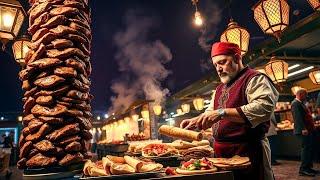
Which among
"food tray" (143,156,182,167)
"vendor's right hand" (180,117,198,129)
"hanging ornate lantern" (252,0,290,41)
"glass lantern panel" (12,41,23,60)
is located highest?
"hanging ornate lantern" (252,0,290,41)

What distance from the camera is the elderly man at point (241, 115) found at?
2.51 m

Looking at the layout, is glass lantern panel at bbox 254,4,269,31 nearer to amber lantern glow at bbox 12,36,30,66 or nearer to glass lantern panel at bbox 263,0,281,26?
glass lantern panel at bbox 263,0,281,26

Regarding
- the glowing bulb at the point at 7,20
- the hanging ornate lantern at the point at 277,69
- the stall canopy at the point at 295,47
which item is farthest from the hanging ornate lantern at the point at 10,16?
the hanging ornate lantern at the point at 277,69

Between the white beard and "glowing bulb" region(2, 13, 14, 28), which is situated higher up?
"glowing bulb" region(2, 13, 14, 28)

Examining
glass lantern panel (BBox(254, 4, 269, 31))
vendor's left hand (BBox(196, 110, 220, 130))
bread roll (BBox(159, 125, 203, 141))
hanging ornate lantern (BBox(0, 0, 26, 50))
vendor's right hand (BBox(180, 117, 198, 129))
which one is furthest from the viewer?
glass lantern panel (BBox(254, 4, 269, 31))

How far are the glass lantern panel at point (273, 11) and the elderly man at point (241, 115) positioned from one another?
3.72m

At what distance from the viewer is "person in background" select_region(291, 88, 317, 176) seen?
27.2 ft

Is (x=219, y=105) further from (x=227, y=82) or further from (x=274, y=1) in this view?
(x=274, y=1)

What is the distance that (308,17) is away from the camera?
8.48m

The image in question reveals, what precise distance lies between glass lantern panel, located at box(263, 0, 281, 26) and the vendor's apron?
3.84 meters

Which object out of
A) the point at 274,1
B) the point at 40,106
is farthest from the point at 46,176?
the point at 274,1

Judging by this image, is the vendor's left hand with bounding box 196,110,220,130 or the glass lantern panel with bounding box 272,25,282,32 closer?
the vendor's left hand with bounding box 196,110,220,130

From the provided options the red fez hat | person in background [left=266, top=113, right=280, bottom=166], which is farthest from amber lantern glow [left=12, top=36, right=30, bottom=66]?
person in background [left=266, top=113, right=280, bottom=166]

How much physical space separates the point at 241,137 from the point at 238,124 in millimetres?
144
